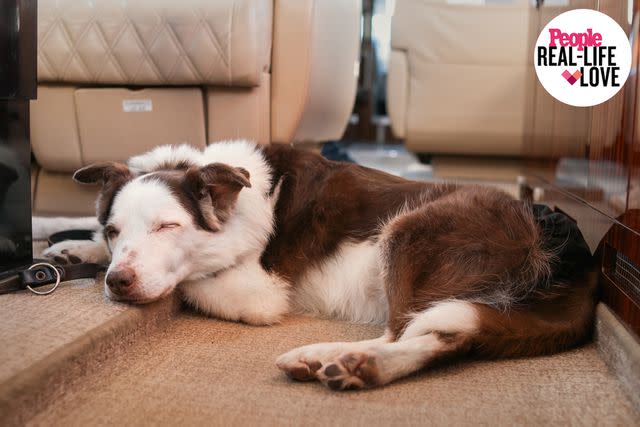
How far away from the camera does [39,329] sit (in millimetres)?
1430

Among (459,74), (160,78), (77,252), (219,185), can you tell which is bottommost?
(77,252)

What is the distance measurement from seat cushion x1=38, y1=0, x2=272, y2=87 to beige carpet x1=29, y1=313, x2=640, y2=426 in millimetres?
1265

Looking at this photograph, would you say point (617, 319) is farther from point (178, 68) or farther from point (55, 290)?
point (178, 68)

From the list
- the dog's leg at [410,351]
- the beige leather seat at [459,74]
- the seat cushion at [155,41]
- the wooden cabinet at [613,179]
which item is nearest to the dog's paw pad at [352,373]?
the dog's leg at [410,351]

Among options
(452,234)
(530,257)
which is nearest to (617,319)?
(530,257)

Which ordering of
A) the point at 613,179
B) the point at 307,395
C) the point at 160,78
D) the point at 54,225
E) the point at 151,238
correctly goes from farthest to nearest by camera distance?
1. the point at 160,78
2. the point at 54,225
3. the point at 151,238
4. the point at 613,179
5. the point at 307,395

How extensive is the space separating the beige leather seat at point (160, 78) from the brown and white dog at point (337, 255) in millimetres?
572

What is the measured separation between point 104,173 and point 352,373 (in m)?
1.02

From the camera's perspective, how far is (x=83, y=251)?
2.07 meters

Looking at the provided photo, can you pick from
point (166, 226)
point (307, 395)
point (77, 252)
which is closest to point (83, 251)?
point (77, 252)

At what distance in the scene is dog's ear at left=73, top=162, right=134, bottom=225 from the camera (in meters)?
1.91

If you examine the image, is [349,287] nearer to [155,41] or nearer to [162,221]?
[162,221]

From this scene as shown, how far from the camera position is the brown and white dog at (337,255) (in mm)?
1508

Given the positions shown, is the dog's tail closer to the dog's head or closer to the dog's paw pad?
the dog's head
